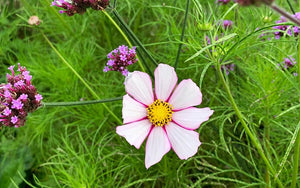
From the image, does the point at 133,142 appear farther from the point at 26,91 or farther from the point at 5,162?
the point at 5,162

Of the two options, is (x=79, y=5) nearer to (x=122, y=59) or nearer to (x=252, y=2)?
(x=122, y=59)

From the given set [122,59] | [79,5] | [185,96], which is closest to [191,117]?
[185,96]

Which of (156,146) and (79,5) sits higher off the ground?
(79,5)

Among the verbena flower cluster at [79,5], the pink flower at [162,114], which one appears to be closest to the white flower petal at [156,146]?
the pink flower at [162,114]

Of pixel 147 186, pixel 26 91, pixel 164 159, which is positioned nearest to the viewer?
pixel 26 91

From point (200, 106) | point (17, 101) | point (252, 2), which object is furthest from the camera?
point (200, 106)

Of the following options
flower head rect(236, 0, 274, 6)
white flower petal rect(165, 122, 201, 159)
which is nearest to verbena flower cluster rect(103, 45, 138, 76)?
white flower petal rect(165, 122, 201, 159)

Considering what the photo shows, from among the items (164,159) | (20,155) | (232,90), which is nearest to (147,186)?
(164,159)
